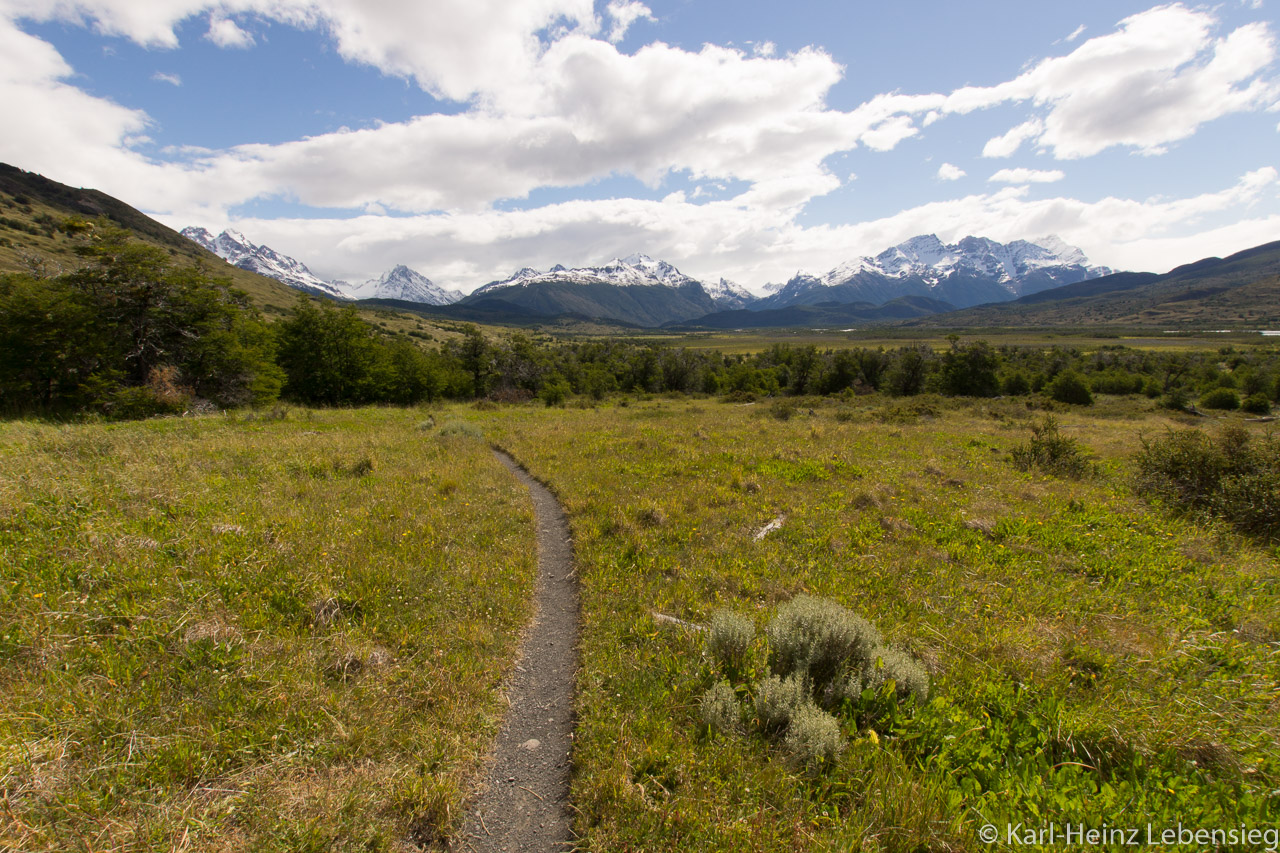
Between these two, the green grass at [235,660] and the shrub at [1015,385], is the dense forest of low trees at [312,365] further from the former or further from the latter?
the green grass at [235,660]

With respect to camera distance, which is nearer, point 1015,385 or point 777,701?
point 777,701

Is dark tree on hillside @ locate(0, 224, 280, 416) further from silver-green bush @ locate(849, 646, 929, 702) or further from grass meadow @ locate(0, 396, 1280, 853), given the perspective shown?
silver-green bush @ locate(849, 646, 929, 702)

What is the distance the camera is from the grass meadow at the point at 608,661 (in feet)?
12.5

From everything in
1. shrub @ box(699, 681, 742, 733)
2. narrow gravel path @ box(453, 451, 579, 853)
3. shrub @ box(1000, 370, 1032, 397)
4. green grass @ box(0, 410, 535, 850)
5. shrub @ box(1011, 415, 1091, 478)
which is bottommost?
shrub @ box(1000, 370, 1032, 397)

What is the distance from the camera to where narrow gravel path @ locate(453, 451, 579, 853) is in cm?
411

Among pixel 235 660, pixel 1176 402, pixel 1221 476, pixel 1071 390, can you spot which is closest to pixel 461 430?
pixel 235 660

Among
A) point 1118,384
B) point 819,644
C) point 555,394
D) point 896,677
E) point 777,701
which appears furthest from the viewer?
point 1118,384

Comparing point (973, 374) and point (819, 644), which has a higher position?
point (819, 644)

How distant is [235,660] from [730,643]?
19.5 feet

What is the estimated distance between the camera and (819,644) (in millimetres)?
5633

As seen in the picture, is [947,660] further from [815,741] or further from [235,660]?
[235,660]

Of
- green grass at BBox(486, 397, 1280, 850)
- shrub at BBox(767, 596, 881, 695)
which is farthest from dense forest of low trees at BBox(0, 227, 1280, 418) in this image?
shrub at BBox(767, 596, 881, 695)

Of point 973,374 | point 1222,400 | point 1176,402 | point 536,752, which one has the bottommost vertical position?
point 1222,400

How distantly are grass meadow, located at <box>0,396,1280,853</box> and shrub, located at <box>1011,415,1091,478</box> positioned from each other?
4.03 meters
